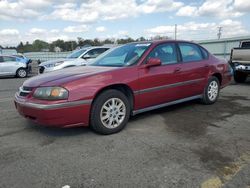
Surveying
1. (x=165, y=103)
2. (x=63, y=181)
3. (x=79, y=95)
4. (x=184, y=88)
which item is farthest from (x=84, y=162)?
(x=184, y=88)

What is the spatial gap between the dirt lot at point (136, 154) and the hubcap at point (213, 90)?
99 cm

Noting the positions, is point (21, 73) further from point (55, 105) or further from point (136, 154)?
point (136, 154)

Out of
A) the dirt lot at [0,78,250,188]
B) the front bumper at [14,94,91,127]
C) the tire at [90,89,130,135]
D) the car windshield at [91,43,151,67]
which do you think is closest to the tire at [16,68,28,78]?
the dirt lot at [0,78,250,188]

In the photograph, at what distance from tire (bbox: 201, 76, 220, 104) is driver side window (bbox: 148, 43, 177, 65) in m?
1.33

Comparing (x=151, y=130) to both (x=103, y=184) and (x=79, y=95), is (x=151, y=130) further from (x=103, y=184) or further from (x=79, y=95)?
(x=103, y=184)

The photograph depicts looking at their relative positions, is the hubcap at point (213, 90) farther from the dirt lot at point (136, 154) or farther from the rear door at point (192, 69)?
the dirt lot at point (136, 154)

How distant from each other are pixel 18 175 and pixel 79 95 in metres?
1.40

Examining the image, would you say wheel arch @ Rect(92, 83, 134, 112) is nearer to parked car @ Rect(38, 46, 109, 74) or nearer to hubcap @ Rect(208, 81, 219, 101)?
hubcap @ Rect(208, 81, 219, 101)

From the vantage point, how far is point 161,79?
5.03 m

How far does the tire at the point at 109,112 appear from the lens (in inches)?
166

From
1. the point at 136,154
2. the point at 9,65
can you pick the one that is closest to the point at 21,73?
the point at 9,65

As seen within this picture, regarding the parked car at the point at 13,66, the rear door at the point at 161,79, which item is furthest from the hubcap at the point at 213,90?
the parked car at the point at 13,66

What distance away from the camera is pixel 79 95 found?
4.00m

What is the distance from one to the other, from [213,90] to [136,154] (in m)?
3.57
